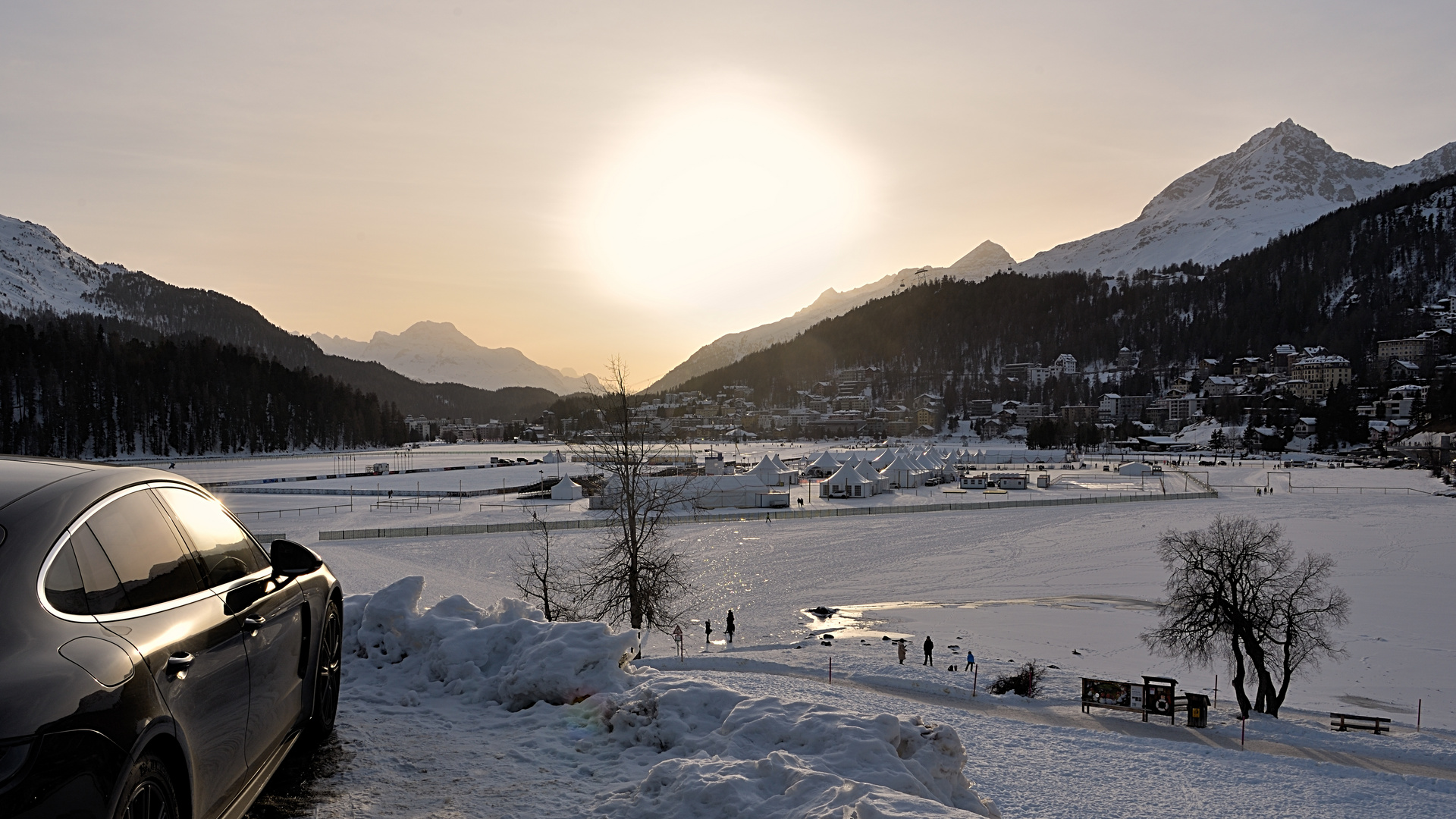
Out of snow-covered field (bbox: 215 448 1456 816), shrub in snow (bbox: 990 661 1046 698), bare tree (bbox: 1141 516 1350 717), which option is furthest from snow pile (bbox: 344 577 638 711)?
bare tree (bbox: 1141 516 1350 717)

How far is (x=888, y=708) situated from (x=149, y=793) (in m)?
13.2

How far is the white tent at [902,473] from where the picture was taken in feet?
283

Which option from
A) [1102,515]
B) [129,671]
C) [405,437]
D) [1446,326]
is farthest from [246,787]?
[1446,326]

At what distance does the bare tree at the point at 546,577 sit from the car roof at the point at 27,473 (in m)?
19.9

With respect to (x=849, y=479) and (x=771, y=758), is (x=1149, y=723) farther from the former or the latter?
(x=849, y=479)

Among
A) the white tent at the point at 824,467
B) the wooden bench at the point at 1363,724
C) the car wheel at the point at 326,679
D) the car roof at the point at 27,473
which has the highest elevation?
the car roof at the point at 27,473

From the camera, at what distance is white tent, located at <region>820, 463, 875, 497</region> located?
3007 inches

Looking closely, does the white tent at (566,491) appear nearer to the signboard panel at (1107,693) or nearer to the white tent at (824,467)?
the white tent at (824,467)

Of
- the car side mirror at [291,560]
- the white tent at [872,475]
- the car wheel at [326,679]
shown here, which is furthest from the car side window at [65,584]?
the white tent at [872,475]

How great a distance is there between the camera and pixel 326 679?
571cm

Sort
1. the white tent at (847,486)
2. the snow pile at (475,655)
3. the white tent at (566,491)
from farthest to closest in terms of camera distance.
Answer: the white tent at (847,486)
the white tent at (566,491)
the snow pile at (475,655)

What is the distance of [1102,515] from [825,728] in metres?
59.5

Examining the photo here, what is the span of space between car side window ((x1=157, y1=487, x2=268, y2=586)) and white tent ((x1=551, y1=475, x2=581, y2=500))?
222 ft

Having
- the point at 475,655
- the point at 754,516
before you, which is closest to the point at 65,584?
the point at 475,655
